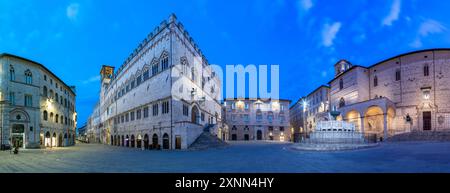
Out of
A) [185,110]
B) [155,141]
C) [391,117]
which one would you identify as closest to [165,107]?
[185,110]

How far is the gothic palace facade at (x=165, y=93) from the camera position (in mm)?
28683

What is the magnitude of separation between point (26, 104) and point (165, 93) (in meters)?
22.8

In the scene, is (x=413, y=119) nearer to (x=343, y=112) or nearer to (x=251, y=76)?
(x=343, y=112)

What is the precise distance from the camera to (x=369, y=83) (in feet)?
138

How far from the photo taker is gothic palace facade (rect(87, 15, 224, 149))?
28683 mm

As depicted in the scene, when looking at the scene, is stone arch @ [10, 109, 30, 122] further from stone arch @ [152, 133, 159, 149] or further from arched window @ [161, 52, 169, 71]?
arched window @ [161, 52, 169, 71]

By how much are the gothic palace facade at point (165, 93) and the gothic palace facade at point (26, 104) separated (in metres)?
11.3

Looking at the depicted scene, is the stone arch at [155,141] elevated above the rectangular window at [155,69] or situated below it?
below

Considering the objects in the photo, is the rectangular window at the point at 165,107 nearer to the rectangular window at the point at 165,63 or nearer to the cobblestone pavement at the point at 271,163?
the rectangular window at the point at 165,63

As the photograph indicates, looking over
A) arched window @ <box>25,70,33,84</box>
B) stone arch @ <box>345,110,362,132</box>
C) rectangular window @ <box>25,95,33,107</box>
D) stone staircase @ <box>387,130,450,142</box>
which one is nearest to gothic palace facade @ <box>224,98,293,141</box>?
stone arch @ <box>345,110,362,132</box>

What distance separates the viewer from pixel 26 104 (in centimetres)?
3475

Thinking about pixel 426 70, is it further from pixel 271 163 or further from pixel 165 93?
pixel 165 93

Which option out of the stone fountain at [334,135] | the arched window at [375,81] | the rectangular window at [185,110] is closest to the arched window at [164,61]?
the rectangular window at [185,110]
